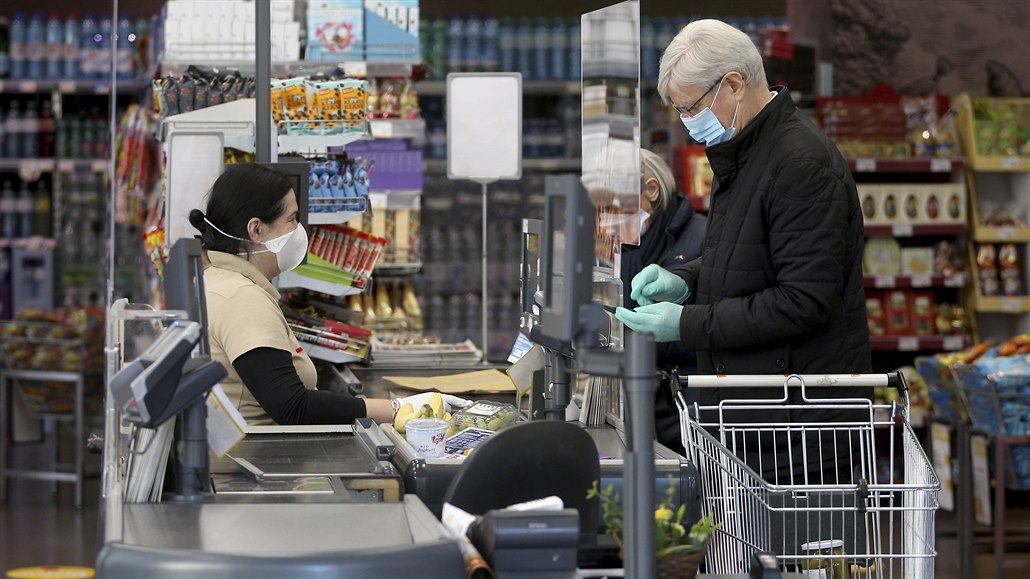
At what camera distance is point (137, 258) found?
8.54 m

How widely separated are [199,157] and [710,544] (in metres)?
2.03

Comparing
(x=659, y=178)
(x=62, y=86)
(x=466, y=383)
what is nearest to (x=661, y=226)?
(x=659, y=178)

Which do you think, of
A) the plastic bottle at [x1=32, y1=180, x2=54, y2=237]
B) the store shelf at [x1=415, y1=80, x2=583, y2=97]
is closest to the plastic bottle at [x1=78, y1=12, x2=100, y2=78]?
the plastic bottle at [x1=32, y1=180, x2=54, y2=237]

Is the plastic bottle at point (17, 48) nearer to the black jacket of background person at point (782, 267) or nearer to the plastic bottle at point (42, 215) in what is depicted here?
A: the plastic bottle at point (42, 215)

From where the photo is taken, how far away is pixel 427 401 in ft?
9.47

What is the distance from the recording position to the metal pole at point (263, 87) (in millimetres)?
3787

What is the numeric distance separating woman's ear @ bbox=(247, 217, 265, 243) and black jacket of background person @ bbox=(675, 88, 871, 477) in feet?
3.65

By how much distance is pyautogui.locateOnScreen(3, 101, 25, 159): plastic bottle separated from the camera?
8.47 meters

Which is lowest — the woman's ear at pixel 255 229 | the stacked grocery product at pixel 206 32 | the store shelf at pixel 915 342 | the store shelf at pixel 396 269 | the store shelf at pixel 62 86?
the store shelf at pixel 915 342

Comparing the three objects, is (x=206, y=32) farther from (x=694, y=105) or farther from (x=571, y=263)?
(x=571, y=263)

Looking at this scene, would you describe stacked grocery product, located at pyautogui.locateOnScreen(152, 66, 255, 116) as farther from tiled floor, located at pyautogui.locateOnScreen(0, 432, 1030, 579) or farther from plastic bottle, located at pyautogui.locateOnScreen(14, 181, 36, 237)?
plastic bottle, located at pyautogui.locateOnScreen(14, 181, 36, 237)

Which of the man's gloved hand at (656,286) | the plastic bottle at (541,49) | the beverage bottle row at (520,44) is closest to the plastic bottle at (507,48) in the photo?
the beverage bottle row at (520,44)

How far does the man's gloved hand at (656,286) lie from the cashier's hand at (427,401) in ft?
1.51

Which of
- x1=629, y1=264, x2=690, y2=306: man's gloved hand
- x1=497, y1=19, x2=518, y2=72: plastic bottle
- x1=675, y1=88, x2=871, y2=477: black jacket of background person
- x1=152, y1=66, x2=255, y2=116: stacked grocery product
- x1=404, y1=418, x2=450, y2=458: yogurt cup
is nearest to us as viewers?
x1=404, y1=418, x2=450, y2=458: yogurt cup
